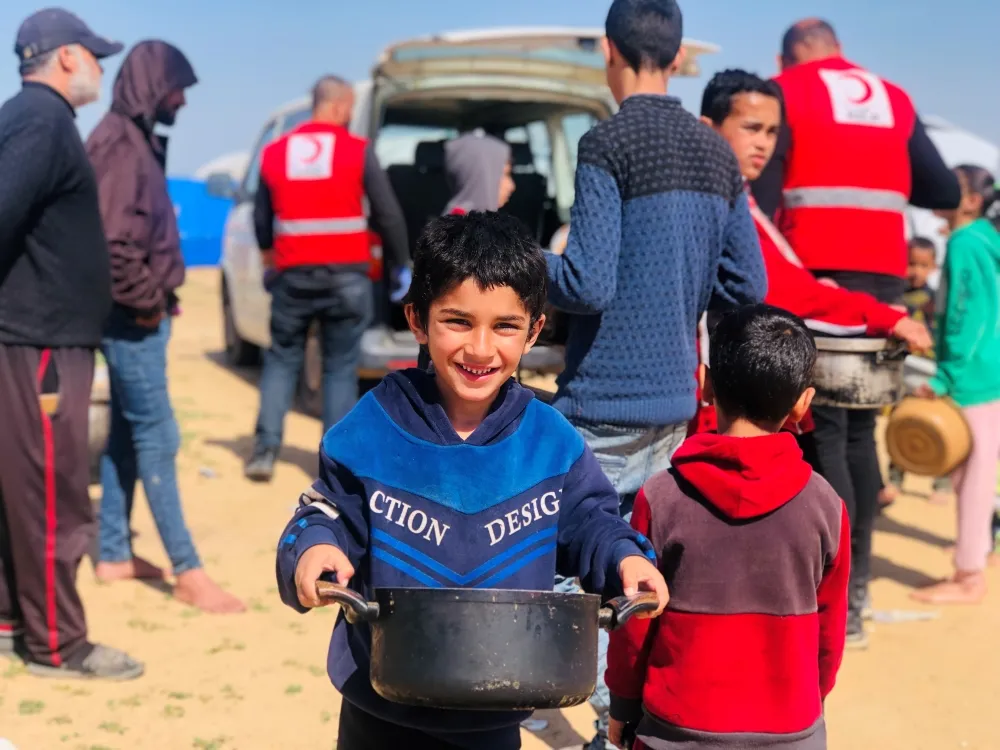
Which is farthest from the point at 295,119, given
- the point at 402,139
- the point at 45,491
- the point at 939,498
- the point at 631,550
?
the point at 631,550

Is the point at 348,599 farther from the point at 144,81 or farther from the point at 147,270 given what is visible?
the point at 144,81

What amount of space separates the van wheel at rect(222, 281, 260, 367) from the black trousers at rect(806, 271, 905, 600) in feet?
22.4

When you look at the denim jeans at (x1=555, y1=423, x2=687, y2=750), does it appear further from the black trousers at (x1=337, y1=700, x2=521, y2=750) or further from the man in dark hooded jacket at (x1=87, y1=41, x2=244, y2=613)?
the man in dark hooded jacket at (x1=87, y1=41, x2=244, y2=613)

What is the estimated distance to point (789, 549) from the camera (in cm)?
229

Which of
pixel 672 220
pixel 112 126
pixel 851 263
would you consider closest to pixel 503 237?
pixel 672 220

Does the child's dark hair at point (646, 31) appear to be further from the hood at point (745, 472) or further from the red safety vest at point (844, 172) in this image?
the red safety vest at point (844, 172)

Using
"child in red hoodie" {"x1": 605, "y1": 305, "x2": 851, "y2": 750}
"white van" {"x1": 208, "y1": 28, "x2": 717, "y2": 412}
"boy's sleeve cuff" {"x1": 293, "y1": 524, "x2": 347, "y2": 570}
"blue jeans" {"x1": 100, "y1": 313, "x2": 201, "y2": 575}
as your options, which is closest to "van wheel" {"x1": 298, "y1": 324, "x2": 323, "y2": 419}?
"white van" {"x1": 208, "y1": 28, "x2": 717, "y2": 412}

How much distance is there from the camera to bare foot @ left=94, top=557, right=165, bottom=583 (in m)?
5.09

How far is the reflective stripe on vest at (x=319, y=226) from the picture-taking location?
6387 millimetres

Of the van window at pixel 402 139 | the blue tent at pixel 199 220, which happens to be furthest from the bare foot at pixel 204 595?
the blue tent at pixel 199 220

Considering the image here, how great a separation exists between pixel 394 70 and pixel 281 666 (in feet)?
11.7

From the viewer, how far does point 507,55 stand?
6820 mm

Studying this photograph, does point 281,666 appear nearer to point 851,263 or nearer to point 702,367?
point 702,367

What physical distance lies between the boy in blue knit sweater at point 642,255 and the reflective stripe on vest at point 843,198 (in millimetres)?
1185
